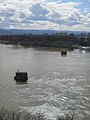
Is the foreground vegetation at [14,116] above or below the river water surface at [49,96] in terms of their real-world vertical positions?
above

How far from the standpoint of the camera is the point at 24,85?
21.7 metres

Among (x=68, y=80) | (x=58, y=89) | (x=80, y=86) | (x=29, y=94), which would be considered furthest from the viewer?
(x=68, y=80)

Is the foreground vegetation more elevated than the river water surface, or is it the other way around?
the foreground vegetation

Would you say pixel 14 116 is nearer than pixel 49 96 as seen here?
Yes

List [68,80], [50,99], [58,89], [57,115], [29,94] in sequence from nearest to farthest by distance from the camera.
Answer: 1. [57,115]
2. [50,99]
3. [29,94]
4. [58,89]
5. [68,80]

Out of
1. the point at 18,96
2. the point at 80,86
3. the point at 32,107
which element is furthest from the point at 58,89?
the point at 32,107

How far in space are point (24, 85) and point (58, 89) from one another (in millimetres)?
3370

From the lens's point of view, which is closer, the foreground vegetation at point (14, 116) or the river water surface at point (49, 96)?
the foreground vegetation at point (14, 116)

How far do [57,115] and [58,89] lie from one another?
6359 mm

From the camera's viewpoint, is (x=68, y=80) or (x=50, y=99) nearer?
(x=50, y=99)

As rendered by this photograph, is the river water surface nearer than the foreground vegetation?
No

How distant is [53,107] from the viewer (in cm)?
1539

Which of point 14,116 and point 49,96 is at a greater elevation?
point 14,116

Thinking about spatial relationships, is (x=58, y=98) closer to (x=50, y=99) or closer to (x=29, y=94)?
(x=50, y=99)
